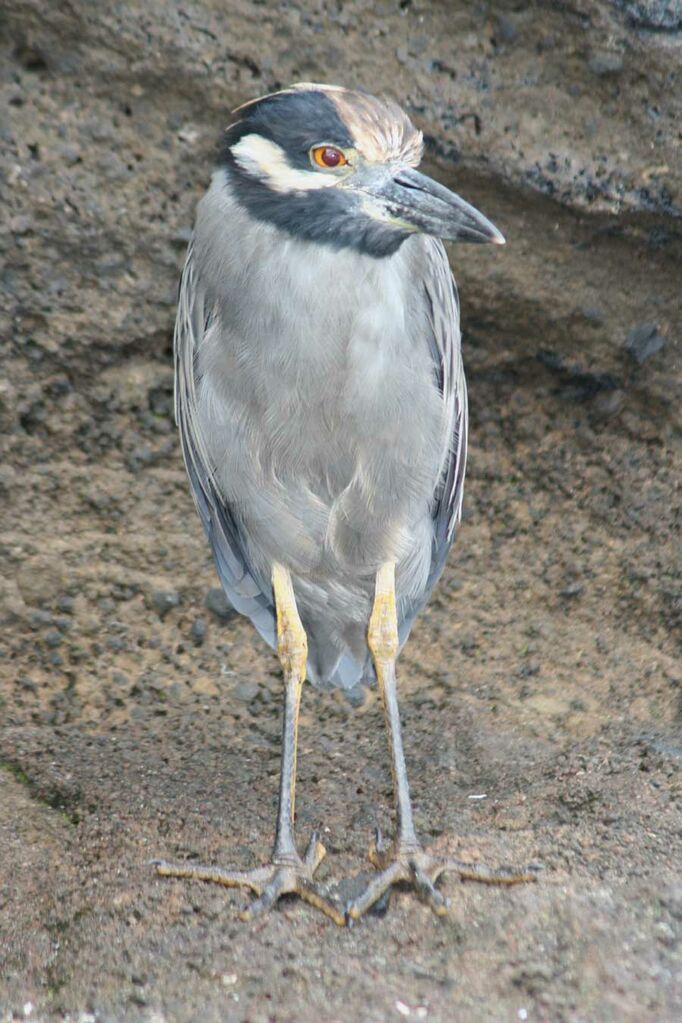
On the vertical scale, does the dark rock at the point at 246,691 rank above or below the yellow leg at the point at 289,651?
below

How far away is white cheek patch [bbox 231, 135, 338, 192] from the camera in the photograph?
222 cm

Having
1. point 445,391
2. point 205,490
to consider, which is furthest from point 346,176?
point 205,490

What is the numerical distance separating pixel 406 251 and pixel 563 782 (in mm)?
1208

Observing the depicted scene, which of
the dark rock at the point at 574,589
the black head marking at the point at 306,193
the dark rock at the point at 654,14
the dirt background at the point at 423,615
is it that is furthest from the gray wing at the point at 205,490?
the dark rock at the point at 654,14

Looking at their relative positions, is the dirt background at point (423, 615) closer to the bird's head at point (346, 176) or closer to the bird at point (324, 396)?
the bird at point (324, 396)

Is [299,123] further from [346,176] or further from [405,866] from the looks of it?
[405,866]

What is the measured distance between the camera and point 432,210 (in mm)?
2188

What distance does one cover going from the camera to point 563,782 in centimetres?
269

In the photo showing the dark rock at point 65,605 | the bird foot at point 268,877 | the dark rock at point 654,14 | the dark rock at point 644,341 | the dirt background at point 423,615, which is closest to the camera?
the dirt background at point 423,615

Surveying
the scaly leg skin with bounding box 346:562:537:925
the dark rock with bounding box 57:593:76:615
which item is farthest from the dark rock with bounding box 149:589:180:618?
the scaly leg skin with bounding box 346:562:537:925

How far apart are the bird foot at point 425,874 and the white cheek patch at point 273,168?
4.17ft

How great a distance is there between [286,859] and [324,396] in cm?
90

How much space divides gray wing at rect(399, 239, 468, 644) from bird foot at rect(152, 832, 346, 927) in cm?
67

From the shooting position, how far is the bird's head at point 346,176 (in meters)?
2.19
